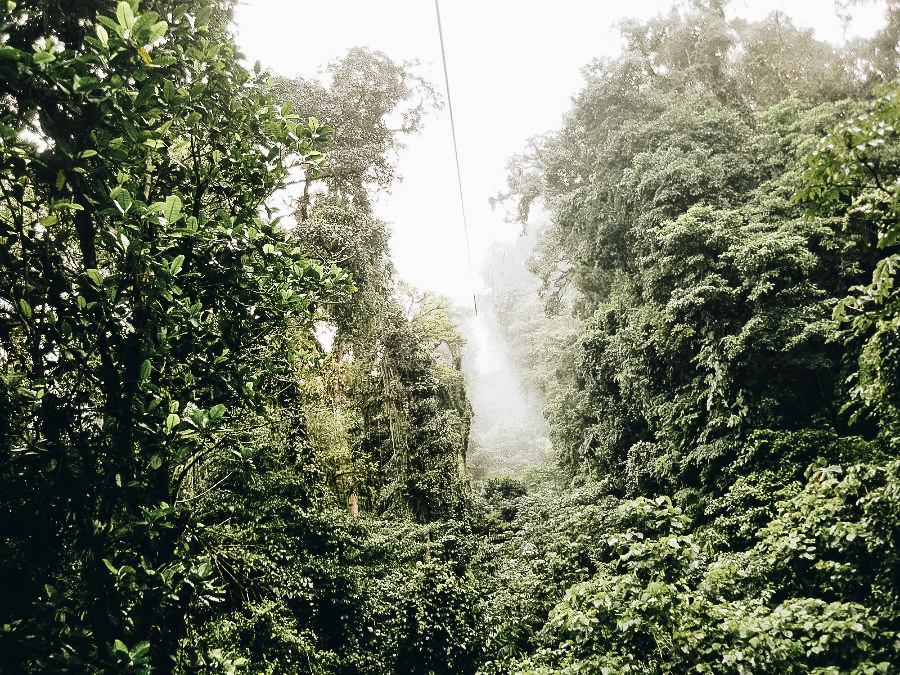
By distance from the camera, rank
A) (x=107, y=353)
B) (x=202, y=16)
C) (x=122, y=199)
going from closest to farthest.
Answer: (x=122, y=199) < (x=107, y=353) < (x=202, y=16)

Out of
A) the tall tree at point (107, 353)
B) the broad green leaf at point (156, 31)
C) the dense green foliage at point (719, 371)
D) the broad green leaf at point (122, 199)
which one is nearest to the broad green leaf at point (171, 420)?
the tall tree at point (107, 353)

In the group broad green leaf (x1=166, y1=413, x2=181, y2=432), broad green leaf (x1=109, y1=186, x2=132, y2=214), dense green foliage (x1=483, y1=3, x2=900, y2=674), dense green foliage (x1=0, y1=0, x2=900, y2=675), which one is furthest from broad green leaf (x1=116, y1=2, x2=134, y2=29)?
dense green foliage (x1=483, y1=3, x2=900, y2=674)

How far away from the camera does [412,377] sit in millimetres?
12539

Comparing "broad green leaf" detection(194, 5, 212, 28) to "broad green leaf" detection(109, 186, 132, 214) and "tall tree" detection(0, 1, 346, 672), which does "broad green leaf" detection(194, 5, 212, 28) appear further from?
"broad green leaf" detection(109, 186, 132, 214)

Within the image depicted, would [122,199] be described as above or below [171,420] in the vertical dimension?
above

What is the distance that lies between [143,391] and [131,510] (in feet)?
1.68

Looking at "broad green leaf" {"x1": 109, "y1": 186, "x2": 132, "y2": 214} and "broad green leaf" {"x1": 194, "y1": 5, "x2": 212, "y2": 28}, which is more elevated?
"broad green leaf" {"x1": 194, "y1": 5, "x2": 212, "y2": 28}

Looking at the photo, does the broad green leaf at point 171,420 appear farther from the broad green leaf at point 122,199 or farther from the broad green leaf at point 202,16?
the broad green leaf at point 202,16

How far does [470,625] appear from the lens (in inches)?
247

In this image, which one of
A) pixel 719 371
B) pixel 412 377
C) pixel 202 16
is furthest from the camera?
pixel 412 377

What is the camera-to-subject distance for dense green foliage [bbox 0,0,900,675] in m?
1.65

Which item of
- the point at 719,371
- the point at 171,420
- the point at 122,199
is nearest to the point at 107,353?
the point at 171,420

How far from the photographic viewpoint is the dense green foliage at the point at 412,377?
165cm

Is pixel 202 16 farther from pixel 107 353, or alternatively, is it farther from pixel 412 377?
pixel 412 377
